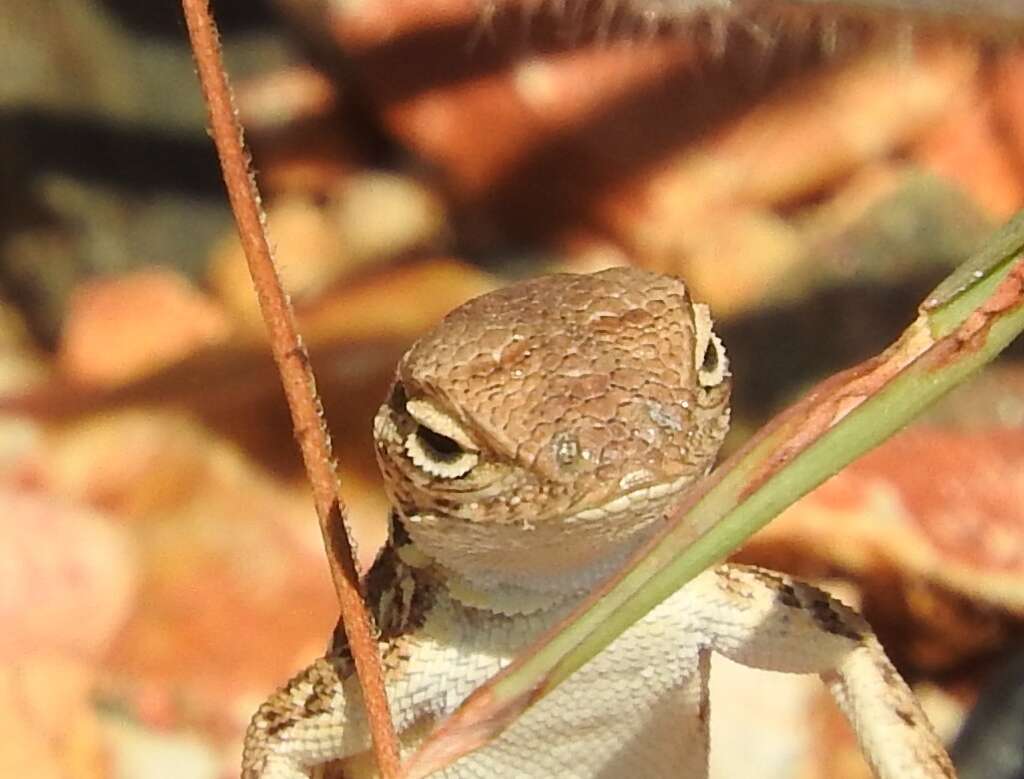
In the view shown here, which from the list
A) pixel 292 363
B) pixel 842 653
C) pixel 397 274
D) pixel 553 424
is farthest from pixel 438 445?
pixel 397 274

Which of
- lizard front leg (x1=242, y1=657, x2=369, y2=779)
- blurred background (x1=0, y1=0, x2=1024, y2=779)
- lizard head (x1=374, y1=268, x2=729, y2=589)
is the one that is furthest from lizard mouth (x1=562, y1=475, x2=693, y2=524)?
blurred background (x1=0, y1=0, x2=1024, y2=779)

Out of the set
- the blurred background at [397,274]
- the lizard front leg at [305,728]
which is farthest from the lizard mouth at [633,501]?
the blurred background at [397,274]

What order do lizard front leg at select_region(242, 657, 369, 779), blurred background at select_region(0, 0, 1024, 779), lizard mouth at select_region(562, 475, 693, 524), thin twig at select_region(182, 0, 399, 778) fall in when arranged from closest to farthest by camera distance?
thin twig at select_region(182, 0, 399, 778) → lizard mouth at select_region(562, 475, 693, 524) → lizard front leg at select_region(242, 657, 369, 779) → blurred background at select_region(0, 0, 1024, 779)

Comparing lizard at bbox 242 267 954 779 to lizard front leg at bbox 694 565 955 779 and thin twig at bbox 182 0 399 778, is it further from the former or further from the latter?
thin twig at bbox 182 0 399 778

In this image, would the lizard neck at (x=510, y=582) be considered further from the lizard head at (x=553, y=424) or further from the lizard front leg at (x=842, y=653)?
the lizard front leg at (x=842, y=653)

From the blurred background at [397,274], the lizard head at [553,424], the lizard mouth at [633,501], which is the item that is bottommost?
the lizard mouth at [633,501]

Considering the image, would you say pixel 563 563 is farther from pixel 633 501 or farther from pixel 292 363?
pixel 292 363

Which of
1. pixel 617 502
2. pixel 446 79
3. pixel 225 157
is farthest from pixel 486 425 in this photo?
pixel 446 79
